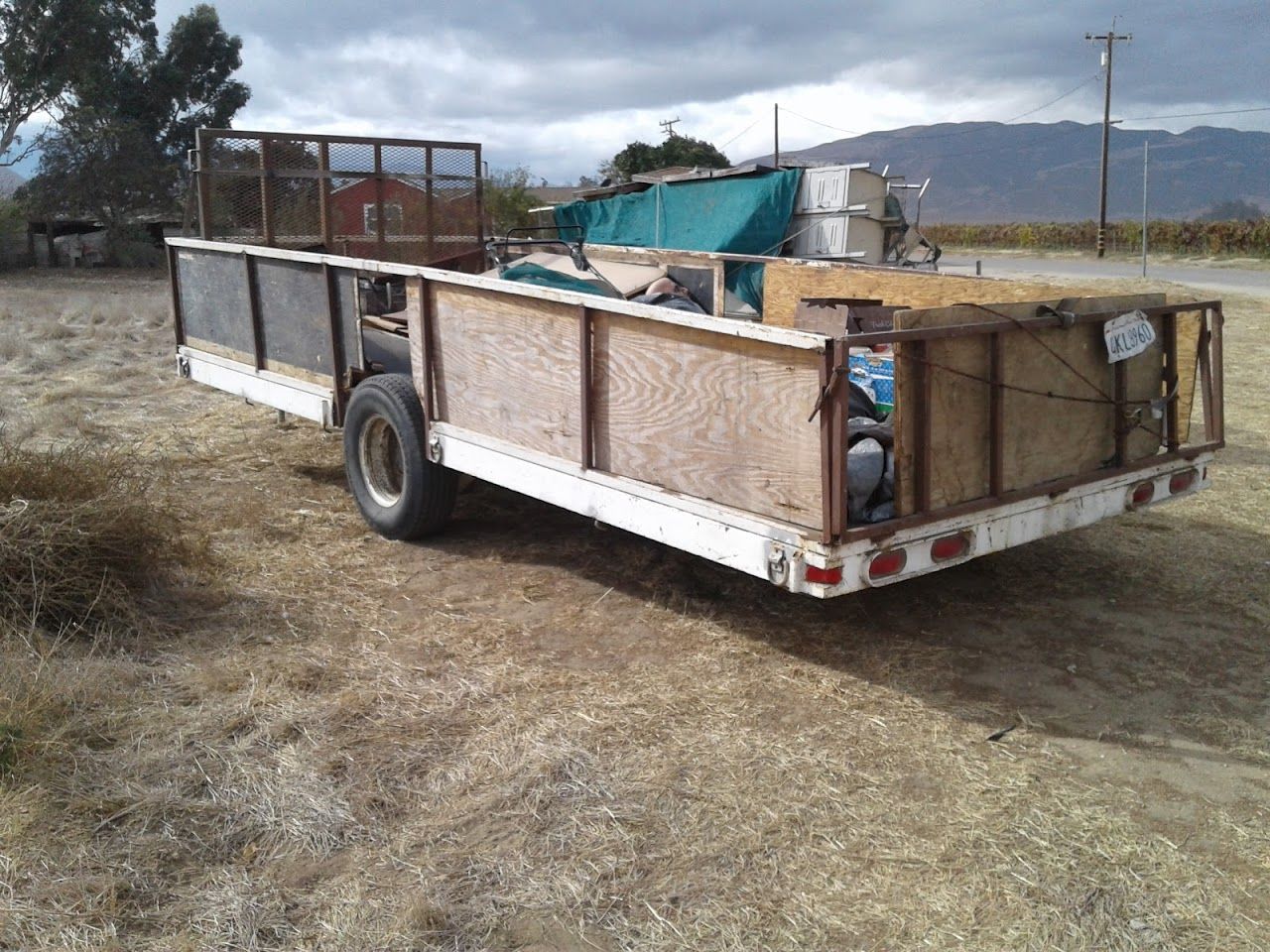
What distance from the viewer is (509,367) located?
502 cm

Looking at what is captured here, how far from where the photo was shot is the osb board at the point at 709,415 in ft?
12.4

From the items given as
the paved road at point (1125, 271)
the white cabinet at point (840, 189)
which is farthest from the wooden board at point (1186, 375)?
the paved road at point (1125, 271)

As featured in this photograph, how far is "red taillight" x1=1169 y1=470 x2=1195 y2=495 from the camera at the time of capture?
15.8 ft

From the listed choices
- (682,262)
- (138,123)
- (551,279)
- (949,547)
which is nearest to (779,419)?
(949,547)

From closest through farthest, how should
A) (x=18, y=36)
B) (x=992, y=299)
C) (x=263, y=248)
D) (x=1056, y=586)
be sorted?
(x=1056, y=586) → (x=992, y=299) → (x=263, y=248) → (x=18, y=36)

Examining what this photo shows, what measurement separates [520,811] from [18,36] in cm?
3828

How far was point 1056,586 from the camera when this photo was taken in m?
5.28

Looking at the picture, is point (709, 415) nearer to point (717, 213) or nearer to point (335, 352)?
point (335, 352)

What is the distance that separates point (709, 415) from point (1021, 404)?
46.4 inches

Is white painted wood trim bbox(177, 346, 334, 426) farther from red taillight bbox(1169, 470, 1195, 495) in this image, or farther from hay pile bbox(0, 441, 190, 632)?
red taillight bbox(1169, 470, 1195, 495)

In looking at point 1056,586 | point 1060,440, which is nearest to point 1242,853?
point 1060,440

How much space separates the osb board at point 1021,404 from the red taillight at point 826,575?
0.38 meters

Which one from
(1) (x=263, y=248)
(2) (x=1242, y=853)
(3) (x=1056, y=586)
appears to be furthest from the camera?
(1) (x=263, y=248)

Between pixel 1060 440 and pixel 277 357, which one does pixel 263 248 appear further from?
pixel 1060 440
